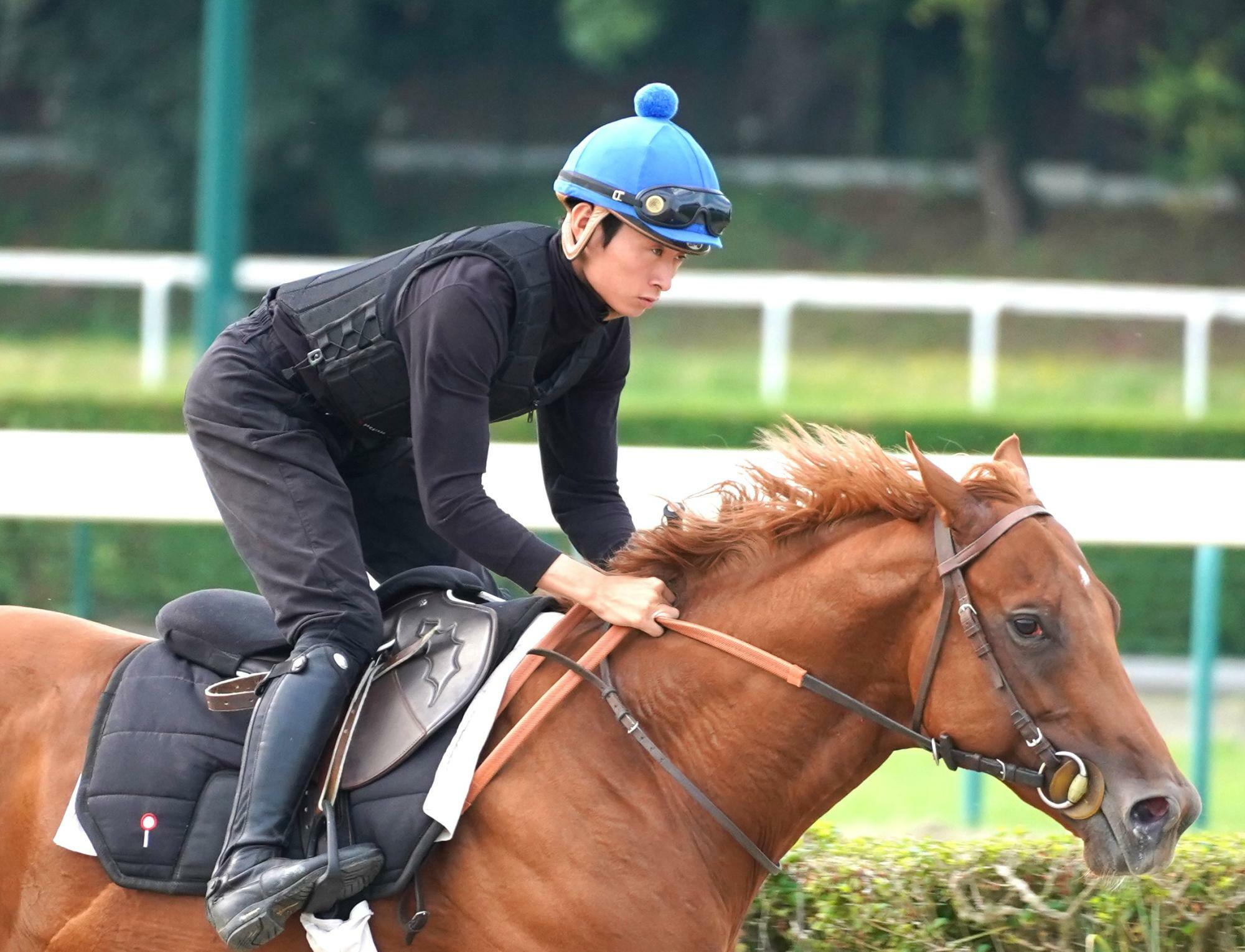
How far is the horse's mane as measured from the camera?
3.02 meters

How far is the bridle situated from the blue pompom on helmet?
709 millimetres

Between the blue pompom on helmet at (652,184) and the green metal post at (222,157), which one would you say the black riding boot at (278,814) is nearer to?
the blue pompom on helmet at (652,184)

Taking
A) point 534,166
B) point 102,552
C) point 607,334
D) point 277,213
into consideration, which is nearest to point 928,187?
point 534,166

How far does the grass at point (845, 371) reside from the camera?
53.7 ft

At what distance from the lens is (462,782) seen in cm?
300

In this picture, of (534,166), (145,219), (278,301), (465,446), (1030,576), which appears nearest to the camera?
(1030,576)

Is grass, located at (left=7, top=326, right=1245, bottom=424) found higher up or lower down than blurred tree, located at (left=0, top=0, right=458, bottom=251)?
lower down

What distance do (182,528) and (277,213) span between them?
21312 millimetres

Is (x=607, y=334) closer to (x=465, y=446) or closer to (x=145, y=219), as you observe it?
(x=465, y=446)

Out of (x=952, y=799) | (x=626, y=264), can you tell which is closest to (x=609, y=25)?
(x=952, y=799)

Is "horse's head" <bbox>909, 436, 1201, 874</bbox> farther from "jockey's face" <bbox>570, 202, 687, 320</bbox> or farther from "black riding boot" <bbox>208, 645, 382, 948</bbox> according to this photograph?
"black riding boot" <bbox>208, 645, 382, 948</bbox>

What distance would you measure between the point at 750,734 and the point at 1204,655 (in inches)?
153

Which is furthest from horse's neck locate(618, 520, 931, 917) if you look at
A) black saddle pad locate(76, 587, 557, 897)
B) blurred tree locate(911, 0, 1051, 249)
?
blurred tree locate(911, 0, 1051, 249)

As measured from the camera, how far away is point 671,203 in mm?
3125
